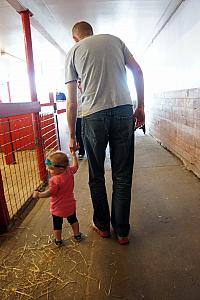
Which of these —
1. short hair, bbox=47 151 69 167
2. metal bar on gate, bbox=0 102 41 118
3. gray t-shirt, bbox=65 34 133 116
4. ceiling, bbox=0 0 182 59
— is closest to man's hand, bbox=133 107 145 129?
gray t-shirt, bbox=65 34 133 116

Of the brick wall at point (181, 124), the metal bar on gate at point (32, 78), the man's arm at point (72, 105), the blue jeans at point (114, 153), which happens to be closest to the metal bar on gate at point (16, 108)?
the metal bar on gate at point (32, 78)

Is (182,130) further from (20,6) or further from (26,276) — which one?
(26,276)

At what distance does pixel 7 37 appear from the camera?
4.99 meters

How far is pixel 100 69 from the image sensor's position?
1513 mm

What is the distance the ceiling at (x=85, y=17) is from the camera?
334 cm

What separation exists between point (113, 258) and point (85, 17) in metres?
3.68

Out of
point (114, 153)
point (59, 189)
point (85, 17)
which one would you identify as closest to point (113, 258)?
point (59, 189)

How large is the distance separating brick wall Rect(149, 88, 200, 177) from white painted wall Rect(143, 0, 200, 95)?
17 cm

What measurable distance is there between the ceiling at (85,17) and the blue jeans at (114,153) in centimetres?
192

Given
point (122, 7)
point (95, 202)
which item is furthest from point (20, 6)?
point (95, 202)

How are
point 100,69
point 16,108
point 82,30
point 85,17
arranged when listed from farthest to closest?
point 85,17
point 16,108
point 82,30
point 100,69

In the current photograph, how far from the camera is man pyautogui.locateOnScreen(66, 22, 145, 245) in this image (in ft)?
4.97

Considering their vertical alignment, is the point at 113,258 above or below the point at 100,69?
below

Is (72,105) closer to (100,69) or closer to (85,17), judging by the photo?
A: (100,69)
